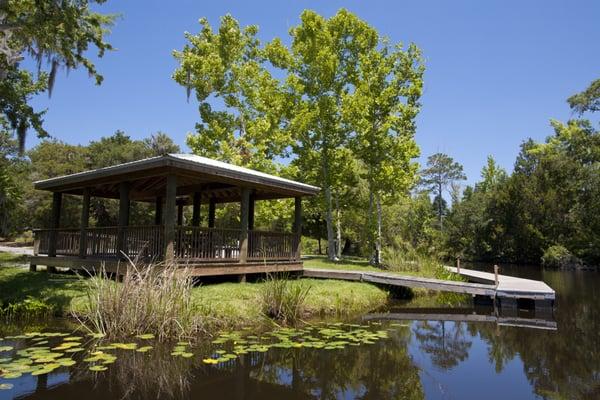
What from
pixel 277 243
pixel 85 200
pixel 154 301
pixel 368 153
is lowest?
pixel 154 301

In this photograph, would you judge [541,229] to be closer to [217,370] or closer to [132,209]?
[132,209]

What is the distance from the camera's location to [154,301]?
305 inches

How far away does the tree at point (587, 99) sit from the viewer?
3356 centimetres

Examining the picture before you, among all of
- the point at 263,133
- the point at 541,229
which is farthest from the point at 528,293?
the point at 541,229

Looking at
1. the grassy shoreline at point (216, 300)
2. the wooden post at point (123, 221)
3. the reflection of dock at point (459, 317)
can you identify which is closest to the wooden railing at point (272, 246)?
the grassy shoreline at point (216, 300)

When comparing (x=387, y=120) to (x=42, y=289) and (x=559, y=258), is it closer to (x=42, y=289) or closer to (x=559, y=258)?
(x=42, y=289)

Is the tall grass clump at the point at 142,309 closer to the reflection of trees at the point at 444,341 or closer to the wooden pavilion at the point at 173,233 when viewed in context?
the wooden pavilion at the point at 173,233

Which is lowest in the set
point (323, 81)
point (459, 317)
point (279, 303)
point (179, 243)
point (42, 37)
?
point (459, 317)

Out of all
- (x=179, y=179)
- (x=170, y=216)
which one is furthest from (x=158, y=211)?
(x=170, y=216)

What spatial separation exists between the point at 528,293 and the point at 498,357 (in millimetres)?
6101

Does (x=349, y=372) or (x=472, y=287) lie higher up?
(x=472, y=287)

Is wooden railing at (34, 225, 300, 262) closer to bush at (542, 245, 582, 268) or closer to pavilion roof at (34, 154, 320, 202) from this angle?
pavilion roof at (34, 154, 320, 202)

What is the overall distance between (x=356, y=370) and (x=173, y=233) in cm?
586

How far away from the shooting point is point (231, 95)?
23.4 metres
